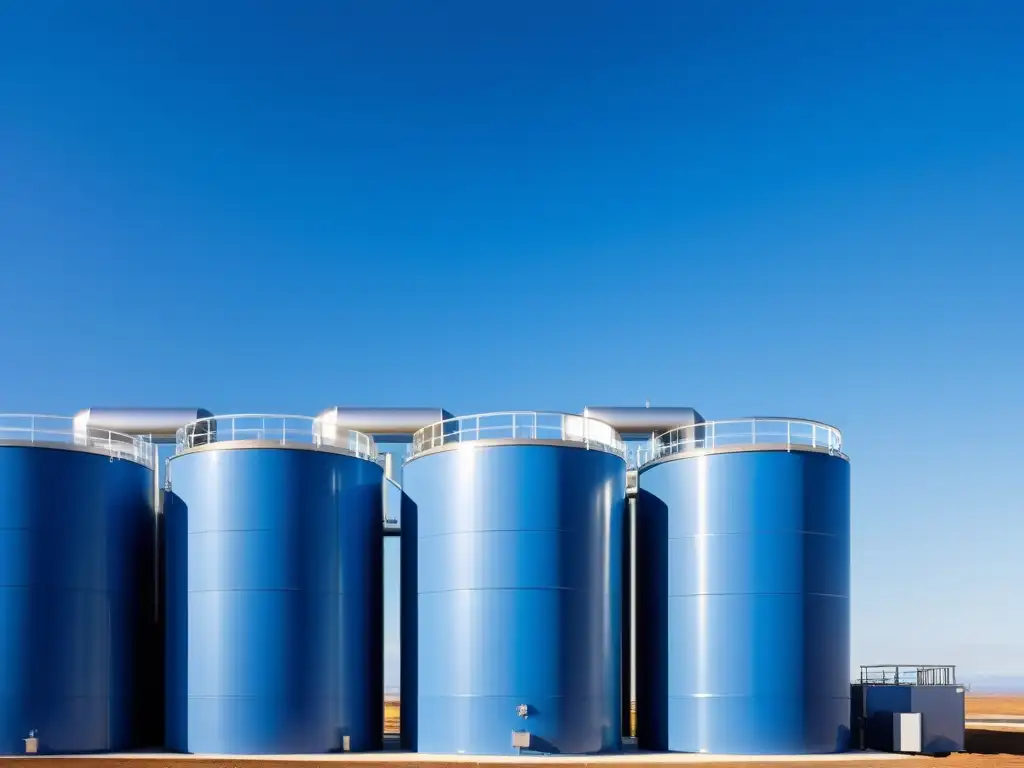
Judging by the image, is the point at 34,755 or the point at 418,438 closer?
the point at 34,755

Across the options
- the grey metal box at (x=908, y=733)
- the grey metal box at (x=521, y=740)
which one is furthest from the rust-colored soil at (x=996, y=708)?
the grey metal box at (x=521, y=740)

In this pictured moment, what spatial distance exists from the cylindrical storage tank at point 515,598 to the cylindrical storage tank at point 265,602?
2.39 meters

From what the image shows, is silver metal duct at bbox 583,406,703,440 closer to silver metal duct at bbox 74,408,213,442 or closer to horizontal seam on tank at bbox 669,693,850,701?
horizontal seam on tank at bbox 669,693,850,701

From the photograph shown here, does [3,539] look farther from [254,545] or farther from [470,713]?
[470,713]

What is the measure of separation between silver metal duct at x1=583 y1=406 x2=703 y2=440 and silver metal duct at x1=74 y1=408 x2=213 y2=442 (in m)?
15.4

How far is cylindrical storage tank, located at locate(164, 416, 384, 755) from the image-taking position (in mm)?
36031

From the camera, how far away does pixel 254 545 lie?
1438 inches

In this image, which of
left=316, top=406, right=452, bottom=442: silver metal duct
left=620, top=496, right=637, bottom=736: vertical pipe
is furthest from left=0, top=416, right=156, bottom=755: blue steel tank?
left=620, top=496, right=637, bottom=736: vertical pipe

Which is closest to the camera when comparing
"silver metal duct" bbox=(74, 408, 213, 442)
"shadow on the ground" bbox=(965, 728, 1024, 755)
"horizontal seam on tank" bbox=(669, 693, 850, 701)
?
"horizontal seam on tank" bbox=(669, 693, 850, 701)

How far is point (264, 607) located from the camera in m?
36.2

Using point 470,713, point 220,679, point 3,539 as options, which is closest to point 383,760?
point 470,713

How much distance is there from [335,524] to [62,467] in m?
8.77

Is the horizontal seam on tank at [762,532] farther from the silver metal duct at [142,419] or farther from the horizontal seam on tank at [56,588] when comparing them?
the silver metal duct at [142,419]

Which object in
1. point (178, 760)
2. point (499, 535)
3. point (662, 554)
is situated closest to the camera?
point (178, 760)
